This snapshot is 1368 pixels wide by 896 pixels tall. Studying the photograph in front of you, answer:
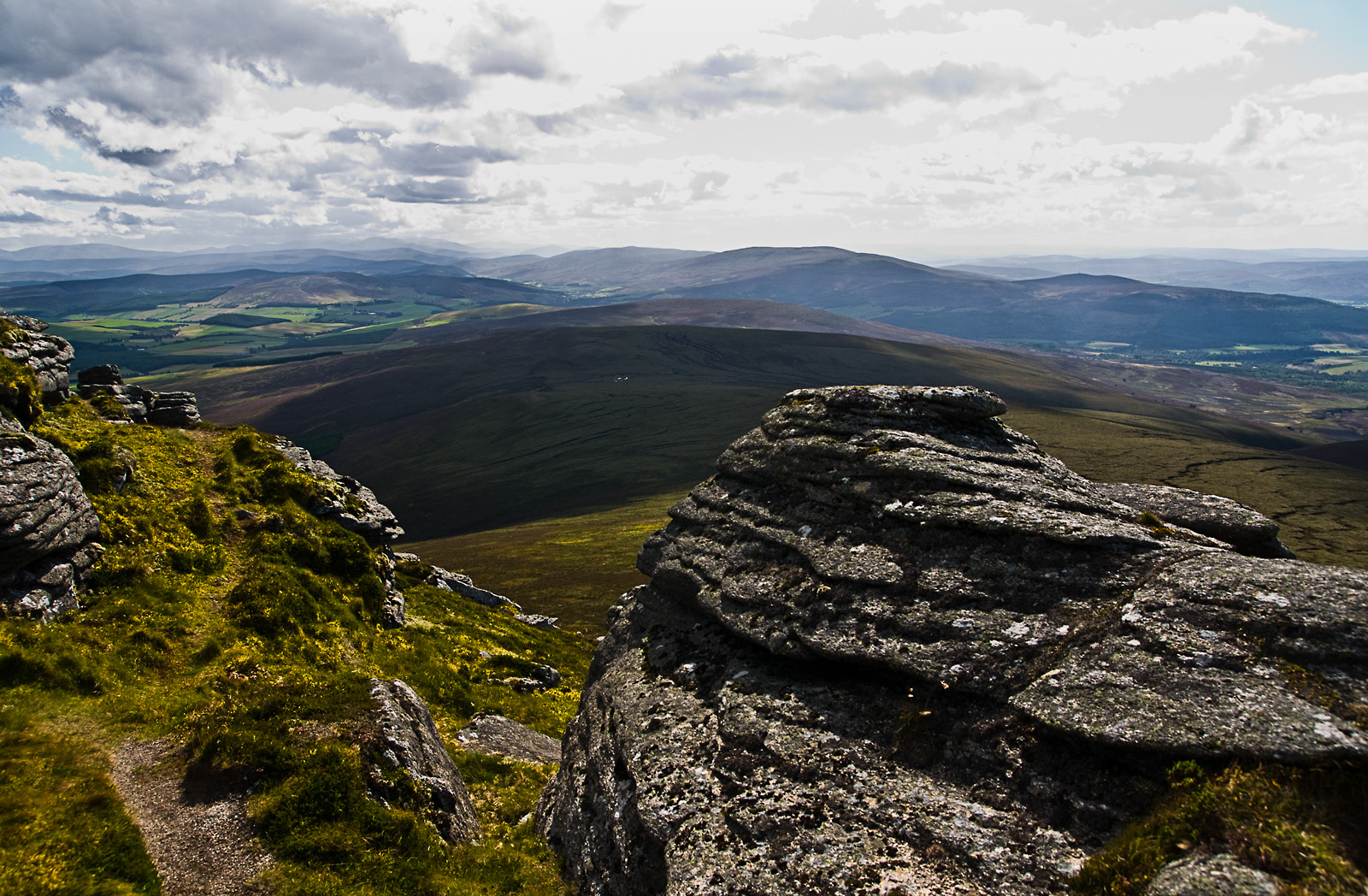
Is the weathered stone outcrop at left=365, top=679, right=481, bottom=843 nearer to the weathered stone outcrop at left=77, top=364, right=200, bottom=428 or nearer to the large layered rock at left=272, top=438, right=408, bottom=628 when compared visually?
the large layered rock at left=272, top=438, right=408, bottom=628

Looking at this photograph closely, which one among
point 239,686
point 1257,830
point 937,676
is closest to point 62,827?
point 239,686

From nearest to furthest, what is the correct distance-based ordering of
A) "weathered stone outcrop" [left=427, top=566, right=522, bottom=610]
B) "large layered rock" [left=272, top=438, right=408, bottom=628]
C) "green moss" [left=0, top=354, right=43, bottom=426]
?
"green moss" [left=0, top=354, right=43, bottom=426], "large layered rock" [left=272, top=438, right=408, bottom=628], "weathered stone outcrop" [left=427, top=566, right=522, bottom=610]

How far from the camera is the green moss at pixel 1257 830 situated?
33.8ft

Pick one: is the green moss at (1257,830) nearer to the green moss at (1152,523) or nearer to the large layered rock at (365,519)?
the green moss at (1152,523)

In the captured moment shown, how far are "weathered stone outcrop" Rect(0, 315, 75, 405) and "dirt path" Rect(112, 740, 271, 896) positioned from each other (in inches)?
1192

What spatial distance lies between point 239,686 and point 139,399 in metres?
43.2

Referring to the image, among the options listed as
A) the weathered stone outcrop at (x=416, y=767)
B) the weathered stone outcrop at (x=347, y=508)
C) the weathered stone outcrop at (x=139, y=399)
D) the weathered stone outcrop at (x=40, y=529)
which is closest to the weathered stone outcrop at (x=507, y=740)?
the weathered stone outcrop at (x=416, y=767)

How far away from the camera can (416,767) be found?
18344 millimetres

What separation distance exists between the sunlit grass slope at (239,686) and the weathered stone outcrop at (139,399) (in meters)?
8.28

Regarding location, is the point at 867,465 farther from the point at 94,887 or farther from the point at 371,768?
the point at 94,887

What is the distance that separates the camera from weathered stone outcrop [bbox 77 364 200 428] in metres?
48.6

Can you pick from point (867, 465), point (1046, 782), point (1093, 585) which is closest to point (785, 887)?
point (1046, 782)

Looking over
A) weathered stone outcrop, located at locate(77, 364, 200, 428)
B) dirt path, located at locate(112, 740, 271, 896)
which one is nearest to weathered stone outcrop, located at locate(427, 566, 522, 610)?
weathered stone outcrop, located at locate(77, 364, 200, 428)

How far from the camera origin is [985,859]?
1348 centimetres
